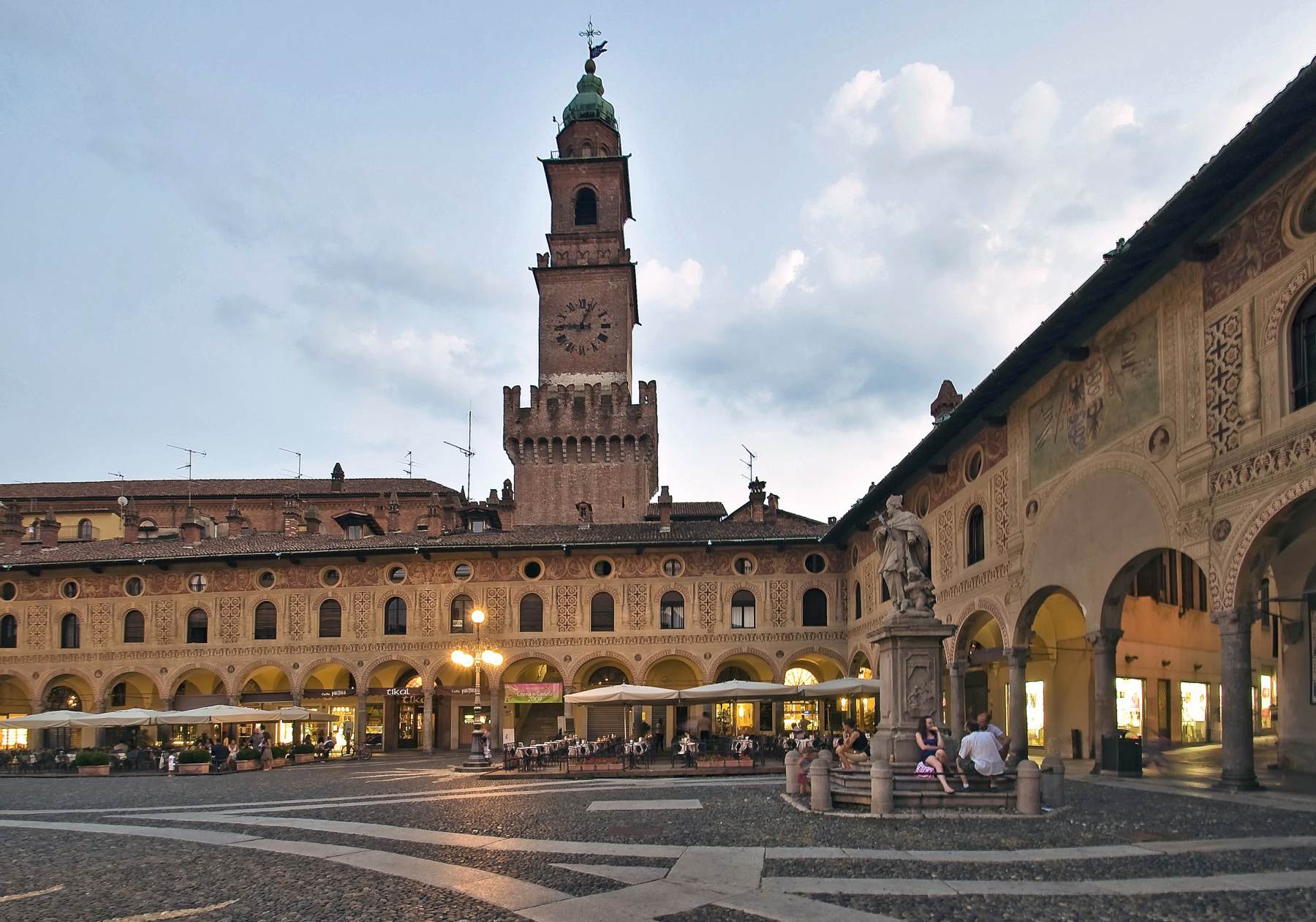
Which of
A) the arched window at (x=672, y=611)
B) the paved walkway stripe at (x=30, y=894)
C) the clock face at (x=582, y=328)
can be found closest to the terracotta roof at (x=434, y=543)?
the arched window at (x=672, y=611)

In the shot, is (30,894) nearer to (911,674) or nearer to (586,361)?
(911,674)

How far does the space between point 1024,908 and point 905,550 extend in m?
8.70

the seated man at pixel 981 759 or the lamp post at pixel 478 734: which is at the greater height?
the seated man at pixel 981 759

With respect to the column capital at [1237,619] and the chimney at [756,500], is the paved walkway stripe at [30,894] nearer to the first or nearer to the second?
the column capital at [1237,619]

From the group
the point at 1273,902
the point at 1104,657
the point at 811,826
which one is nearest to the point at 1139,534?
the point at 1104,657

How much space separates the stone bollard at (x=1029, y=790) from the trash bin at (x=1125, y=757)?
660 centimetres

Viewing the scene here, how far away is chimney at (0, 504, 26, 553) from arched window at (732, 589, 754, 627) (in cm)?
2987

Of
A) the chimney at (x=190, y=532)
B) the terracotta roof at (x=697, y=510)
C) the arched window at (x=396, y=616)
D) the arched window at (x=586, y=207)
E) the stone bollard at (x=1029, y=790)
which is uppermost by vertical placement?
the arched window at (x=586, y=207)

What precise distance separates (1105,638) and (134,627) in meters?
37.3

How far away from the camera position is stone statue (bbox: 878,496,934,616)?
1644 cm

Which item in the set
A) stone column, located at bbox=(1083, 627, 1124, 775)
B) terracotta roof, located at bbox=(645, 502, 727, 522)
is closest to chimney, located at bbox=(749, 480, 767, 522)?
terracotta roof, located at bbox=(645, 502, 727, 522)

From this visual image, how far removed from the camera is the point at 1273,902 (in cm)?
855

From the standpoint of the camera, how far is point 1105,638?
19.8m

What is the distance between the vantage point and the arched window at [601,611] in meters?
41.7
